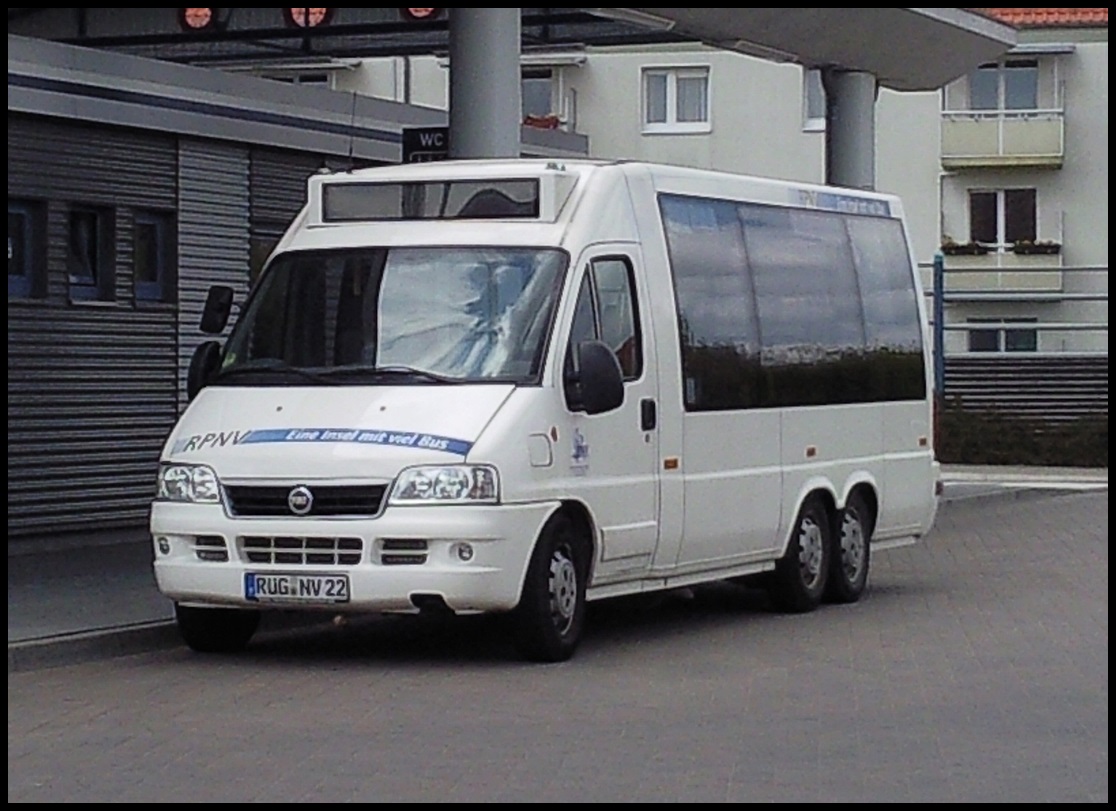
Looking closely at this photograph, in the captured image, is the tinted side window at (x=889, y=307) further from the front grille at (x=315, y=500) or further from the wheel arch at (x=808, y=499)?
the front grille at (x=315, y=500)

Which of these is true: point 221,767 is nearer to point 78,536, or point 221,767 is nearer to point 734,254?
point 734,254

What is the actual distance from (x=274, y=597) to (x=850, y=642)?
3.60 m

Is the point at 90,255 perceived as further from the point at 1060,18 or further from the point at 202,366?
the point at 1060,18

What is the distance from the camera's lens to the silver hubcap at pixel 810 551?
52.9 ft

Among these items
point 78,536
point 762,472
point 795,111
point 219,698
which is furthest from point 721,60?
point 219,698

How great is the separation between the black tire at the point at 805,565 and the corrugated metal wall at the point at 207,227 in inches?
265

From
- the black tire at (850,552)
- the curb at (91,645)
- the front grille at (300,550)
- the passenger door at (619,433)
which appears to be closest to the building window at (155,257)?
the black tire at (850,552)

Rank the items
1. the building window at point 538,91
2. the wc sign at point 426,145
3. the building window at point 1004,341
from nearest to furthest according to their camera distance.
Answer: the wc sign at point 426,145, the building window at point 1004,341, the building window at point 538,91

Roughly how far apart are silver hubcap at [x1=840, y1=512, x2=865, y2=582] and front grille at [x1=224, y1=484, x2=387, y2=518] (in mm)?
5019

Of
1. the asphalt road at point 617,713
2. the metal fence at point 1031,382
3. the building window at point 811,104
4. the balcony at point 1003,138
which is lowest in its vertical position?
the asphalt road at point 617,713

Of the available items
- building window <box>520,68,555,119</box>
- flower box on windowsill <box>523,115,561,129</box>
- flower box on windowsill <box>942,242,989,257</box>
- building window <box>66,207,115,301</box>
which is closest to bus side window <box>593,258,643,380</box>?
building window <box>66,207,115,301</box>

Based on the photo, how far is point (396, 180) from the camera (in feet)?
46.6

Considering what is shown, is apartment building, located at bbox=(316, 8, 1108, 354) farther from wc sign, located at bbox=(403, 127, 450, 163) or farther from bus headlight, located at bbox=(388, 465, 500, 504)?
bus headlight, located at bbox=(388, 465, 500, 504)

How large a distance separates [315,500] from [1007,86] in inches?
1767
